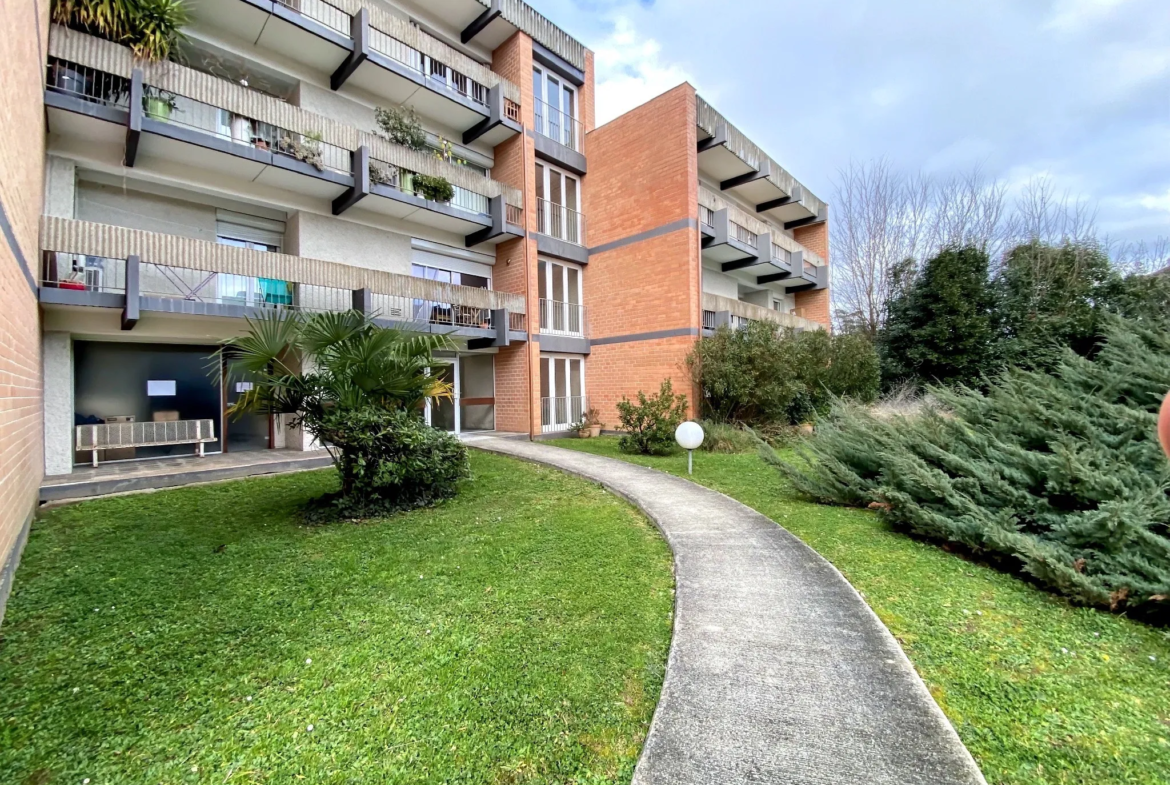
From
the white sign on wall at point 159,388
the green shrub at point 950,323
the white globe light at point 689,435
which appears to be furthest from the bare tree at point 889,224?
the white sign on wall at point 159,388

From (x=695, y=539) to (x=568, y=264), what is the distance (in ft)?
40.0

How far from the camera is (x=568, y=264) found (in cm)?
1547

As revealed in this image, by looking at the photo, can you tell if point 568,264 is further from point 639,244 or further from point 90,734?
point 90,734

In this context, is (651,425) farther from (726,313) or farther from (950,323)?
(950,323)

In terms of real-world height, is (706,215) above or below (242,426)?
above

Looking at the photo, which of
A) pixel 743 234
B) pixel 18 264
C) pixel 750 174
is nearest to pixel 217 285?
pixel 18 264

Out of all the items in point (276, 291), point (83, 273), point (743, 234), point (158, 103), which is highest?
point (743, 234)

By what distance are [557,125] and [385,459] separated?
13346 millimetres

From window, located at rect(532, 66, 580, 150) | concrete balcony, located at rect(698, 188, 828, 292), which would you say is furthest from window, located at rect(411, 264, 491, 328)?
concrete balcony, located at rect(698, 188, 828, 292)

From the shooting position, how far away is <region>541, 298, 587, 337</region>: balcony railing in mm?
14602

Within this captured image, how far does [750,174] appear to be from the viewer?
17.9 m

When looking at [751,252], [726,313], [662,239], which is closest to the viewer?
[662,239]

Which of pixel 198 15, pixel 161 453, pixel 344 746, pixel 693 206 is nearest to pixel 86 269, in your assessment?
pixel 161 453

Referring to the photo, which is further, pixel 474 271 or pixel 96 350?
pixel 474 271
